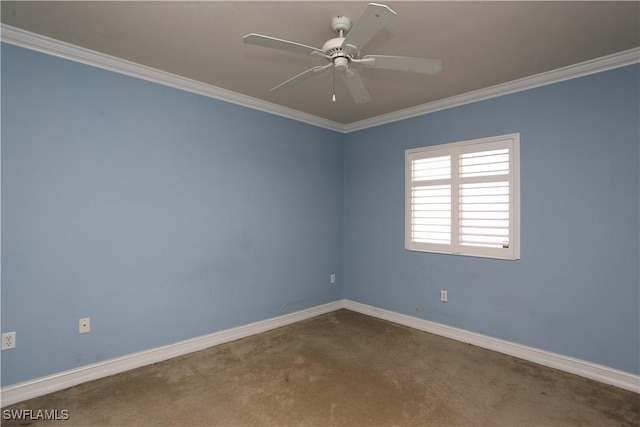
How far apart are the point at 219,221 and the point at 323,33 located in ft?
6.62

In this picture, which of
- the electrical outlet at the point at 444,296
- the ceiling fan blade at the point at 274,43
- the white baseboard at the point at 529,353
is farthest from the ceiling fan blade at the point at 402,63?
the white baseboard at the point at 529,353

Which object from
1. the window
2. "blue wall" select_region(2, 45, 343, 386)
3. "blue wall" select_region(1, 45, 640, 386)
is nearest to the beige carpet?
"blue wall" select_region(1, 45, 640, 386)

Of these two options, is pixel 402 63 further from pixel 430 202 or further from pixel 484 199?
pixel 430 202

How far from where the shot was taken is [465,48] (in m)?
2.40

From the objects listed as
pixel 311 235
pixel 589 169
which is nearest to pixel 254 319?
pixel 311 235

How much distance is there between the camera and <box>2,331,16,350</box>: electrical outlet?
2.18 metres

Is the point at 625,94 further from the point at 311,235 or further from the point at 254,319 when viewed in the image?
the point at 254,319

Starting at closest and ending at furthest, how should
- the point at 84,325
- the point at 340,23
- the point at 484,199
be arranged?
the point at 340,23 < the point at 84,325 < the point at 484,199

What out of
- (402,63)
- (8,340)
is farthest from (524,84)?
(8,340)

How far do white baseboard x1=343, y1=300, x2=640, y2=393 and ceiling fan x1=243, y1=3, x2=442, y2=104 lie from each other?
2636 millimetres

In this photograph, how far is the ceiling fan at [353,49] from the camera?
149cm

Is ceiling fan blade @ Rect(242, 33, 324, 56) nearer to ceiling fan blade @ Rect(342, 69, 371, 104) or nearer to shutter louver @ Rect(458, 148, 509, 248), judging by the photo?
ceiling fan blade @ Rect(342, 69, 371, 104)

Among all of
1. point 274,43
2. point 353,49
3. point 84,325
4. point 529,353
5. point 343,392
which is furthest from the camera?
point 529,353

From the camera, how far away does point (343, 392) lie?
238 centimetres
